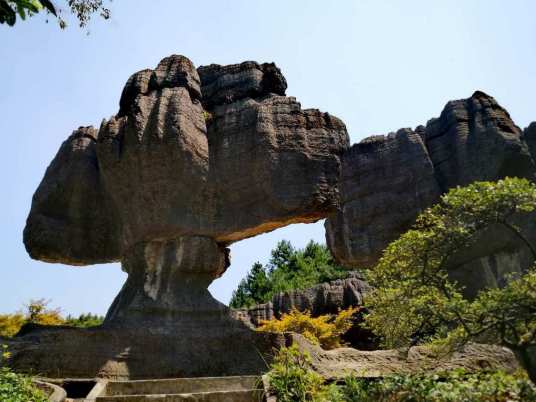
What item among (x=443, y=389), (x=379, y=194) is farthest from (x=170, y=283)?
(x=379, y=194)

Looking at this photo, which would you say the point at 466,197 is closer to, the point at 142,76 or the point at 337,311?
the point at 142,76

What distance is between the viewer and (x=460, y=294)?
611 cm

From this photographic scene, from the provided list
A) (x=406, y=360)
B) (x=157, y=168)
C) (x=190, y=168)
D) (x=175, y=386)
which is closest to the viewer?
(x=175, y=386)

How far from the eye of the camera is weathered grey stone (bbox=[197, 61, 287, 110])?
12.6m

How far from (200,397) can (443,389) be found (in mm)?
2923

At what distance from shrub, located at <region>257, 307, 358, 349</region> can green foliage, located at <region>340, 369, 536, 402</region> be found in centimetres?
1327

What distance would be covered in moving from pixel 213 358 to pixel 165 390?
6.45ft

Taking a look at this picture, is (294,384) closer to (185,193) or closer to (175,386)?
(175,386)

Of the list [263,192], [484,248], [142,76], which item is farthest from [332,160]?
[484,248]

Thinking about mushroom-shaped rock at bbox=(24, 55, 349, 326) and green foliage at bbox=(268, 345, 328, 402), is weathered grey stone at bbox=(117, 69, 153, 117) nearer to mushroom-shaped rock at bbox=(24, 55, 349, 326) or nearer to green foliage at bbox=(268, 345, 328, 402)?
mushroom-shaped rock at bbox=(24, 55, 349, 326)

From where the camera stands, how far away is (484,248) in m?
18.5

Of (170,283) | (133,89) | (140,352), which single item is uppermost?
(133,89)

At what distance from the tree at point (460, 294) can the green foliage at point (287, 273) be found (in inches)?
1108

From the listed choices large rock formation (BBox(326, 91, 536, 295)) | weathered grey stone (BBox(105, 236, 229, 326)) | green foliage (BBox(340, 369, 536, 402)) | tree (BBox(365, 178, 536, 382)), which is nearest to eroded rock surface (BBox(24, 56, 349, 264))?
weathered grey stone (BBox(105, 236, 229, 326))
